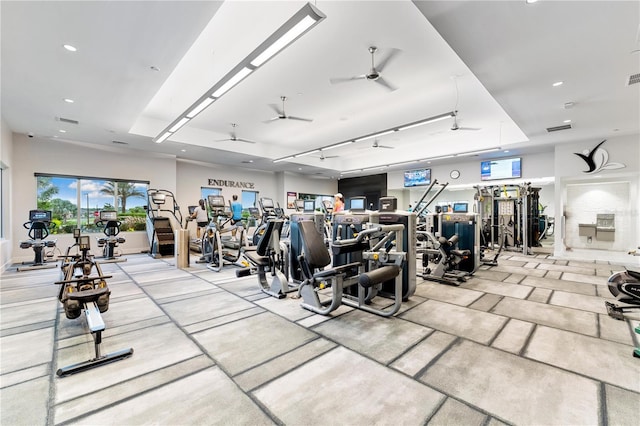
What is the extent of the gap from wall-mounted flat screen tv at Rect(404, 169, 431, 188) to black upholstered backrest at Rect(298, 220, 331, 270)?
9454 millimetres

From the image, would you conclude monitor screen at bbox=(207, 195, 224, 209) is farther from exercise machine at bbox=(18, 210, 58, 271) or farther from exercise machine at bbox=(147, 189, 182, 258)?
exercise machine at bbox=(18, 210, 58, 271)

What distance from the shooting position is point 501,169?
31.8 ft

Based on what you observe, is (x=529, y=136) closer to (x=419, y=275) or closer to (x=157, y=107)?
(x=419, y=275)

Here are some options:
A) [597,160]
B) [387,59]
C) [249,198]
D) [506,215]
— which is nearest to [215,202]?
[387,59]

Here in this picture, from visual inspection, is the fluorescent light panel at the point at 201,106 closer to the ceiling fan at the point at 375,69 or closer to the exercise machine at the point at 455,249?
the ceiling fan at the point at 375,69

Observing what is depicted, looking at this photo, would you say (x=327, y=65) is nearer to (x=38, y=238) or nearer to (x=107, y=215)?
(x=107, y=215)

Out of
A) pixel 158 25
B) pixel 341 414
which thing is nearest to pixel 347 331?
pixel 341 414

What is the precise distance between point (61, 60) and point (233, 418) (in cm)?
474

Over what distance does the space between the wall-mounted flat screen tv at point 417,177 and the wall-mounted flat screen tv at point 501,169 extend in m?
2.06

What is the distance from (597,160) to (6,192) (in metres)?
14.8

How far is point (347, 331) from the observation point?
2.80 m

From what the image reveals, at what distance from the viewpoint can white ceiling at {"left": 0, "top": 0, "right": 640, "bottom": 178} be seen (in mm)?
2816

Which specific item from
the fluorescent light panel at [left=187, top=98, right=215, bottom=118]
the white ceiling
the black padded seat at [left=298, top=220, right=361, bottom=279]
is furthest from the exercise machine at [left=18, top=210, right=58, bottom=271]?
the black padded seat at [left=298, top=220, right=361, bottom=279]

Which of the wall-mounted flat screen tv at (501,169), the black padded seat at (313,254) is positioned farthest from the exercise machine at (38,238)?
the wall-mounted flat screen tv at (501,169)
